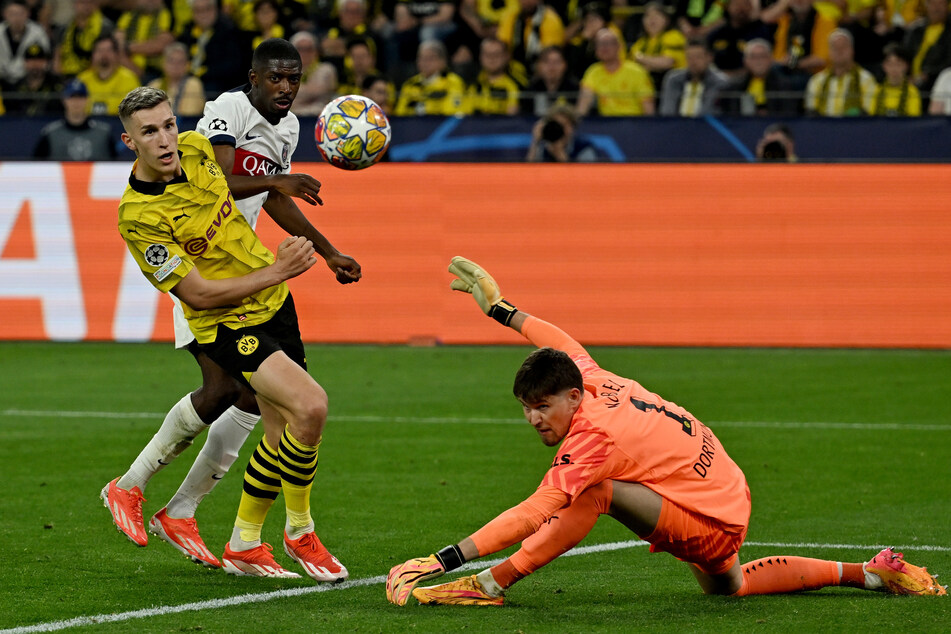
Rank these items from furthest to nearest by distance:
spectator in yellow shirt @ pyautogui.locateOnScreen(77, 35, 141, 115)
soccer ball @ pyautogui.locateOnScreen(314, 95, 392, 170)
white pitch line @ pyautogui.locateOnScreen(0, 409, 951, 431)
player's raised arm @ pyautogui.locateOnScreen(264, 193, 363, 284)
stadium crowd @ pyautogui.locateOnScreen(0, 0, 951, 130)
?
spectator in yellow shirt @ pyautogui.locateOnScreen(77, 35, 141, 115), stadium crowd @ pyautogui.locateOnScreen(0, 0, 951, 130), white pitch line @ pyautogui.locateOnScreen(0, 409, 951, 431), soccer ball @ pyautogui.locateOnScreen(314, 95, 392, 170), player's raised arm @ pyautogui.locateOnScreen(264, 193, 363, 284)

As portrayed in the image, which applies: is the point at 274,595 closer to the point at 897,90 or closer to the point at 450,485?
the point at 450,485

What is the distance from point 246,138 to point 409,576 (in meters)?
2.42

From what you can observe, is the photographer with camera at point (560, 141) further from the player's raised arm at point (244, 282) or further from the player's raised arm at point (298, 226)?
the player's raised arm at point (244, 282)

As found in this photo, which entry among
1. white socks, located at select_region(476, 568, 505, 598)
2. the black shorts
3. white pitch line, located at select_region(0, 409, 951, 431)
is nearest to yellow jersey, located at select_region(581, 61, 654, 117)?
white pitch line, located at select_region(0, 409, 951, 431)

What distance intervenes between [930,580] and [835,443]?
428 centimetres

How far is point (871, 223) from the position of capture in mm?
14617

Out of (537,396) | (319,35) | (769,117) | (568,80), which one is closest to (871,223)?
(769,117)

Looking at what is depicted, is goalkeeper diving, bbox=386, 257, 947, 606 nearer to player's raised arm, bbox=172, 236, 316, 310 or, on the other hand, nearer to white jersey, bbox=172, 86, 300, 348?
player's raised arm, bbox=172, 236, 316, 310

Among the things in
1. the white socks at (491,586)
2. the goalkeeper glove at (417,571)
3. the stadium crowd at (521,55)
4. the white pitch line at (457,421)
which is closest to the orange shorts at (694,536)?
the white socks at (491,586)

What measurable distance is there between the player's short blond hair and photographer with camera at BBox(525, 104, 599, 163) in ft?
31.3

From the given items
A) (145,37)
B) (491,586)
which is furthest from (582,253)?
(491,586)

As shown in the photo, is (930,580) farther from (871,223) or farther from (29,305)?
(29,305)

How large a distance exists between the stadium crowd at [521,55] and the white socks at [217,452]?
30.6 feet

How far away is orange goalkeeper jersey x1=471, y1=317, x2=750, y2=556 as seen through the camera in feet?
17.3
